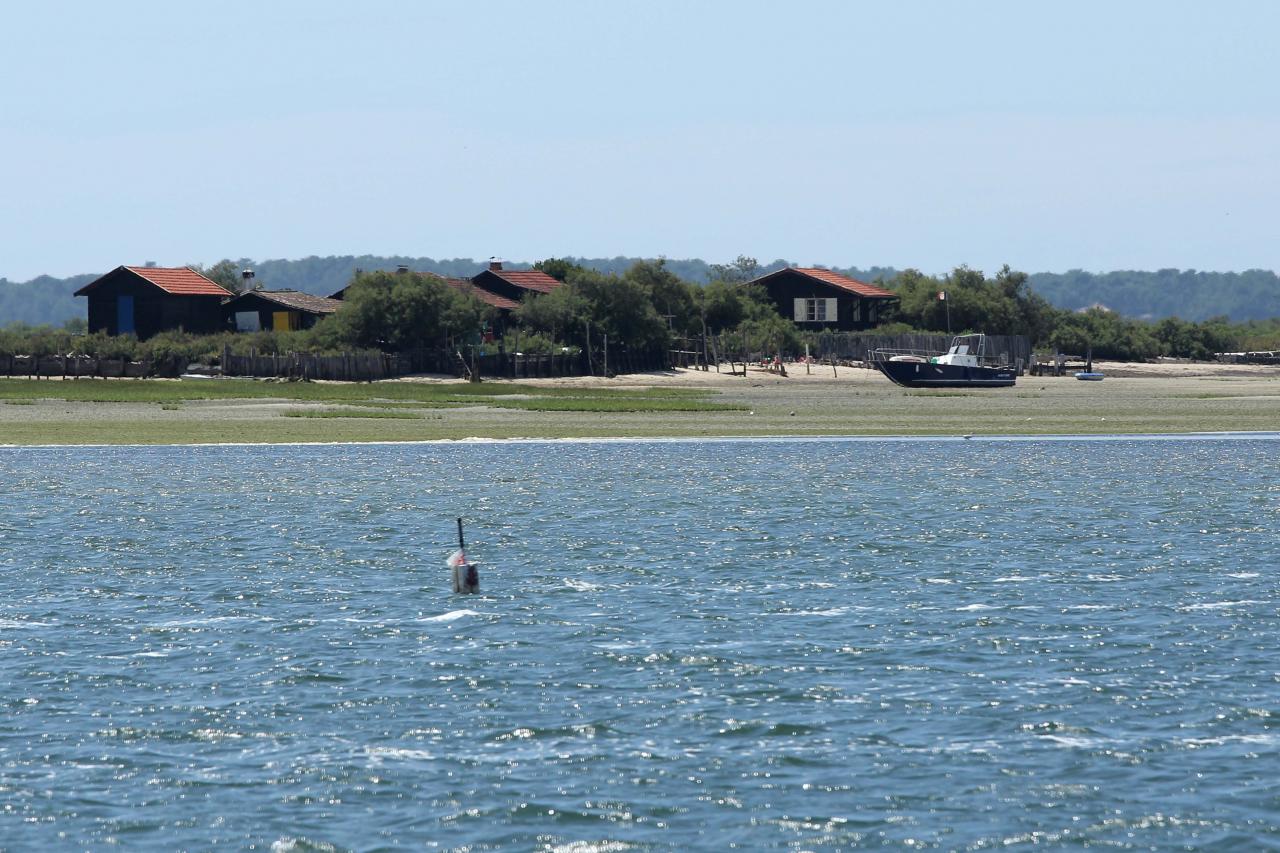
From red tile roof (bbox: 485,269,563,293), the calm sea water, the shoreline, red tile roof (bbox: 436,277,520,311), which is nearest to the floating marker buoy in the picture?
the calm sea water

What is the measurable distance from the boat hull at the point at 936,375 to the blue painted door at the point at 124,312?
1895 inches

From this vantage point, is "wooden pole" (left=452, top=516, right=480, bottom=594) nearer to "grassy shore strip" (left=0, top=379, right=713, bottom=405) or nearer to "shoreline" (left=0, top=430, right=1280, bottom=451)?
"shoreline" (left=0, top=430, right=1280, bottom=451)

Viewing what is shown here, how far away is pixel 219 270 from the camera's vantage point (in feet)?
607

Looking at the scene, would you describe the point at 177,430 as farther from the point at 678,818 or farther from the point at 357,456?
the point at 678,818

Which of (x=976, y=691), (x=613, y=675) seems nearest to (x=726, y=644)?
(x=613, y=675)

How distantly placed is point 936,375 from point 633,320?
2238 cm

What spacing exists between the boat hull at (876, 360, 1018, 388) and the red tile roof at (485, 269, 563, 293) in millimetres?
32210

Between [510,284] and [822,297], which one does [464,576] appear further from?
[822,297]

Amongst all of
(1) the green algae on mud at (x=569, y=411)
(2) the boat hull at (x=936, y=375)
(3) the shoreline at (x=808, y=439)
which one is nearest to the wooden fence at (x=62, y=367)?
(1) the green algae on mud at (x=569, y=411)

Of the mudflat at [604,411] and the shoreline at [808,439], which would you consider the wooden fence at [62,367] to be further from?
the shoreline at [808,439]

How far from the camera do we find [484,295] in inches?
4429

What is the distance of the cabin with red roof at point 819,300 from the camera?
13125 cm

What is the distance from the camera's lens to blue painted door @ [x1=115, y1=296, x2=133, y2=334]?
A: 107 metres

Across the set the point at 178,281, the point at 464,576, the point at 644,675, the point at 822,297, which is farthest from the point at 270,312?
the point at 644,675
